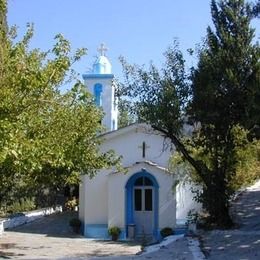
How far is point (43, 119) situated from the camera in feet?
47.5

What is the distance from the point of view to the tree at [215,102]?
Result: 17.7m

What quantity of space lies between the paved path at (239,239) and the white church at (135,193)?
3892 mm

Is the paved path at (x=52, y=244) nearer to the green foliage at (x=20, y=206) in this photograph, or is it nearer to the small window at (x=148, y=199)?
the small window at (x=148, y=199)

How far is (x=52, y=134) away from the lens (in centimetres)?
1489

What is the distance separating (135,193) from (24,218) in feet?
25.0

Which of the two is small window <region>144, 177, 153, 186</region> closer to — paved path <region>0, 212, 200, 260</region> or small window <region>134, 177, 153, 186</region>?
small window <region>134, 177, 153, 186</region>

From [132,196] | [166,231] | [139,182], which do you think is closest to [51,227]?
[132,196]

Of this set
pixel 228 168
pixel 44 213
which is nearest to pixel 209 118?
pixel 228 168

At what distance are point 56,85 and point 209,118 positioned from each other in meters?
5.30

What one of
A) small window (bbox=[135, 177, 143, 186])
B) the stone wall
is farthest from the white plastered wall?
the stone wall

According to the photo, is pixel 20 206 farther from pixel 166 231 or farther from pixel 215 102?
pixel 215 102

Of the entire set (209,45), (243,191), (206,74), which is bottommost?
(243,191)

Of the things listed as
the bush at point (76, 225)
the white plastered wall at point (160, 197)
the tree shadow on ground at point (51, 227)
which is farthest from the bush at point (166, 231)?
the bush at point (76, 225)

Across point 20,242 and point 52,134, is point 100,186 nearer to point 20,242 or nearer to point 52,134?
point 20,242
